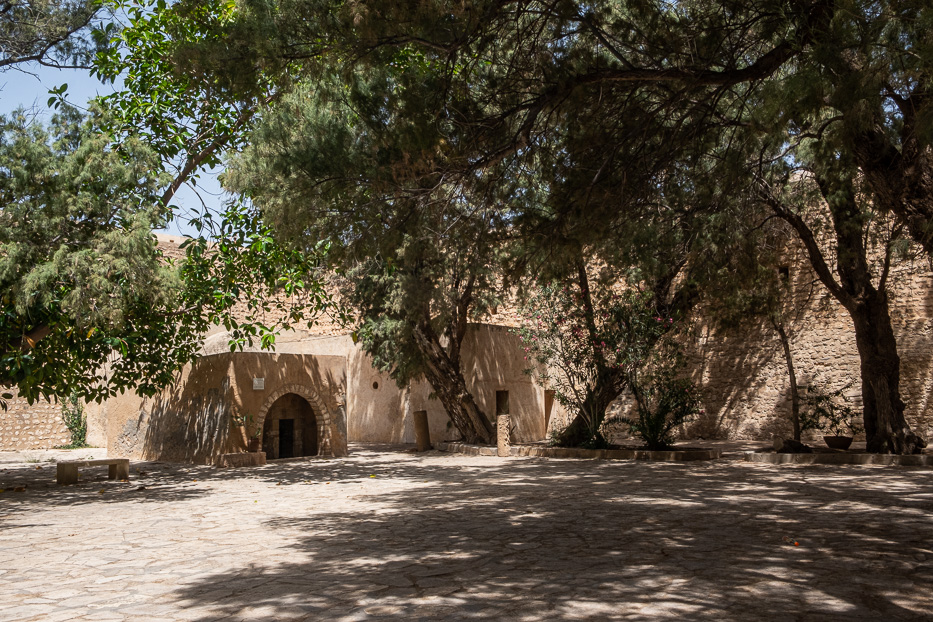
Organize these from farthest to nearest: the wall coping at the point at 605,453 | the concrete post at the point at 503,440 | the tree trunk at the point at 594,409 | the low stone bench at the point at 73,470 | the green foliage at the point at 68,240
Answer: the concrete post at the point at 503,440, the tree trunk at the point at 594,409, the wall coping at the point at 605,453, the low stone bench at the point at 73,470, the green foliage at the point at 68,240

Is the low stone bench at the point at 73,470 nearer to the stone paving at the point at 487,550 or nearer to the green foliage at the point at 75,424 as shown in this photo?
the stone paving at the point at 487,550

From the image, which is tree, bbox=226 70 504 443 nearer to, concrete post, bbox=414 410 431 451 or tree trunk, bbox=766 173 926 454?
tree trunk, bbox=766 173 926 454

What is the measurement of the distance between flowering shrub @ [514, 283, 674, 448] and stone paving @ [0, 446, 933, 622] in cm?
354

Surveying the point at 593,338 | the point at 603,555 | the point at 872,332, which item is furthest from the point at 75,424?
the point at 872,332

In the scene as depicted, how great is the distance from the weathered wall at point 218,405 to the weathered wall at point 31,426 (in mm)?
4754

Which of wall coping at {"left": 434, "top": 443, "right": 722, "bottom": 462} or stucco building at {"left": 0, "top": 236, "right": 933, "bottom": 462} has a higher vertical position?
stucco building at {"left": 0, "top": 236, "right": 933, "bottom": 462}

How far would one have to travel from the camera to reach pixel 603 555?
488 cm

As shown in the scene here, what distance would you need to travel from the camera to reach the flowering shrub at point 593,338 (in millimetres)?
13000

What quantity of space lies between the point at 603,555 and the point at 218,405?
10.1 meters

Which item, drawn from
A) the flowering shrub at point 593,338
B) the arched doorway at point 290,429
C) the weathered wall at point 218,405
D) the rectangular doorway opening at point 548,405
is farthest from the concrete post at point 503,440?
the rectangular doorway opening at point 548,405

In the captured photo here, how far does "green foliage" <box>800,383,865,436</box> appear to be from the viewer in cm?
1315

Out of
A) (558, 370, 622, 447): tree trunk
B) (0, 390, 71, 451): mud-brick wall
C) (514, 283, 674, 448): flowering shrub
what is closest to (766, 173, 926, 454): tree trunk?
(514, 283, 674, 448): flowering shrub

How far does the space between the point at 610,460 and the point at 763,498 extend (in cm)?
538

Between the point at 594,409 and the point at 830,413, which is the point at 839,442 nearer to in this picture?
the point at 830,413
